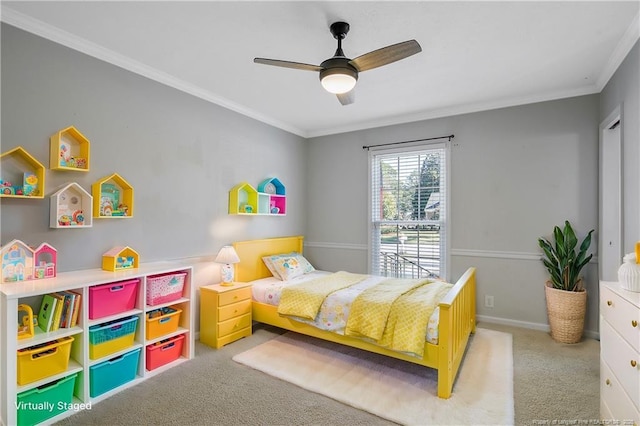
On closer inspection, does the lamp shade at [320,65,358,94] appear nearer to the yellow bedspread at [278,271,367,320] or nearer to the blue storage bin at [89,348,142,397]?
the yellow bedspread at [278,271,367,320]

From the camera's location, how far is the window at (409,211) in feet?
14.0

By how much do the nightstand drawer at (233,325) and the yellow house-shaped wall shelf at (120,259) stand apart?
1.00 metres

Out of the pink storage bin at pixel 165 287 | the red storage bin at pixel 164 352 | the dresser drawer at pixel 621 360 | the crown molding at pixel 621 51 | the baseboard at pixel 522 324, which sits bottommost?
the baseboard at pixel 522 324

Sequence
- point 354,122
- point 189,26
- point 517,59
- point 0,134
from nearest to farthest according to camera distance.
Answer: point 0,134 → point 189,26 → point 517,59 → point 354,122

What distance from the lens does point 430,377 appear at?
8.67ft

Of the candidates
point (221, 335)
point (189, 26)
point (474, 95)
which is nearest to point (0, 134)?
point (189, 26)

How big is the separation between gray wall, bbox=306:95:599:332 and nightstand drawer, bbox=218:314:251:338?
2587mm

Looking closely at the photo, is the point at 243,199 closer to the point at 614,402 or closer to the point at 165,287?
the point at 165,287

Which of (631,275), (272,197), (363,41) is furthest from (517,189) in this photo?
(272,197)

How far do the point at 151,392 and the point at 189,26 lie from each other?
2689 mm

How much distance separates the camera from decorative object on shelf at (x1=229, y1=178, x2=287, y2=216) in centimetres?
387

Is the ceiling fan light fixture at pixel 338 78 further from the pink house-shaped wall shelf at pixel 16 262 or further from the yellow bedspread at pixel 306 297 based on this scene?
the pink house-shaped wall shelf at pixel 16 262

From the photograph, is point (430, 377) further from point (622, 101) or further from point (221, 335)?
point (622, 101)


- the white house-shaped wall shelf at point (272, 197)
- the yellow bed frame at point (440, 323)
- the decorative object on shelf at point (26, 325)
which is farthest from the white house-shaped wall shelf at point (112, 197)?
the white house-shaped wall shelf at point (272, 197)
